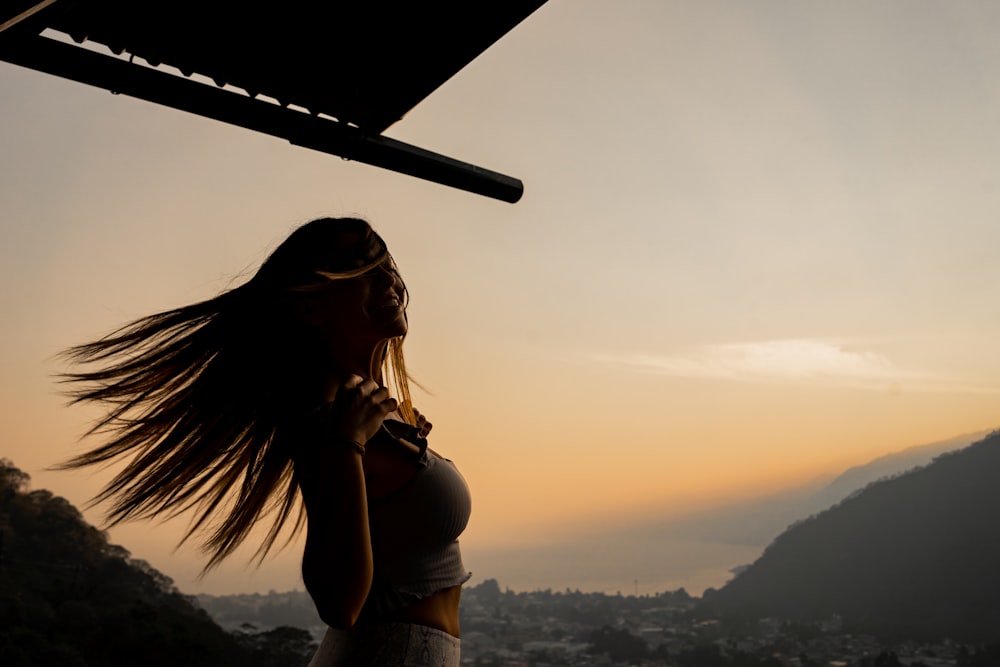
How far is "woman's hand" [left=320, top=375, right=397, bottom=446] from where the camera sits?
1381 mm

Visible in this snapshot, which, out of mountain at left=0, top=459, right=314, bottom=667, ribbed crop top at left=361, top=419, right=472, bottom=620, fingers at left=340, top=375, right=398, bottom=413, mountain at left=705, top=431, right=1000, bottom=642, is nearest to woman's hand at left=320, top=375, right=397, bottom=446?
fingers at left=340, top=375, right=398, bottom=413

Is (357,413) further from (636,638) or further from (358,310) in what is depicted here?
(636,638)

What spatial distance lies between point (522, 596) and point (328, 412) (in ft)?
239

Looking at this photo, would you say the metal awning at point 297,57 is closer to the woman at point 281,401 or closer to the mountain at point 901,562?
the woman at point 281,401

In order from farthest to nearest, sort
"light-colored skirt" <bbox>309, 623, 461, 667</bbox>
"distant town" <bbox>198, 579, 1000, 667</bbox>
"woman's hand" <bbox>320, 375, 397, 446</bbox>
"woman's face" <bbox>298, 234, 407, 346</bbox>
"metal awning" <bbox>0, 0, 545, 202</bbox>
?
"distant town" <bbox>198, 579, 1000, 667</bbox>, "woman's face" <bbox>298, 234, 407, 346</bbox>, "light-colored skirt" <bbox>309, 623, 461, 667</bbox>, "woman's hand" <bbox>320, 375, 397, 446</bbox>, "metal awning" <bbox>0, 0, 545, 202</bbox>

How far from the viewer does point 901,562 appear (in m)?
57.2

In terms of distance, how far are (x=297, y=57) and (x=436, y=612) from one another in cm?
117

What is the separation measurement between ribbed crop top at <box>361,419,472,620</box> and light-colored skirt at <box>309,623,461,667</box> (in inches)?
1.5

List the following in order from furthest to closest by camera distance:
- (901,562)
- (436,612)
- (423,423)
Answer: (901,562) → (423,423) → (436,612)

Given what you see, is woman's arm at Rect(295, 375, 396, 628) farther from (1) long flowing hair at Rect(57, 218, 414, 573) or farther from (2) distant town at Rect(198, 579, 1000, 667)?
(2) distant town at Rect(198, 579, 1000, 667)

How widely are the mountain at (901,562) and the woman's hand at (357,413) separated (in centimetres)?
5564

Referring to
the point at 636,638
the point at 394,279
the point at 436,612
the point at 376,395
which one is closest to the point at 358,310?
the point at 394,279

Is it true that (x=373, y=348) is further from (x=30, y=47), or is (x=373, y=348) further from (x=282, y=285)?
(x=30, y=47)

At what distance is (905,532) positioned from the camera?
59625 millimetres
